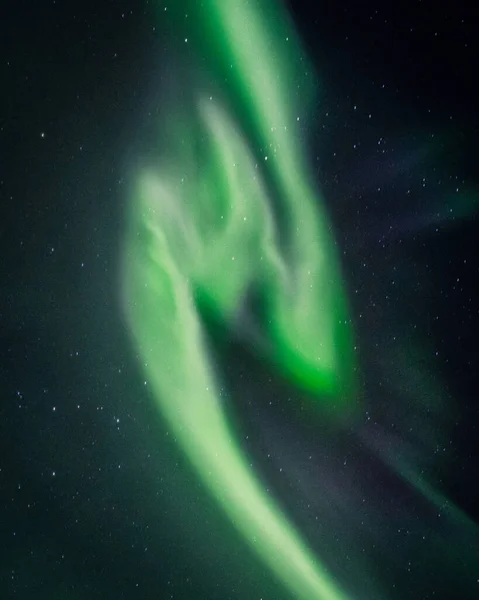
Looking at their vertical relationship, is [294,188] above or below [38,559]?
above

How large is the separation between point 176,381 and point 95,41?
0.23 meters

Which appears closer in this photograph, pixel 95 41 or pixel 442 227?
pixel 95 41

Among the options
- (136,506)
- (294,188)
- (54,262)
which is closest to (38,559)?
(136,506)

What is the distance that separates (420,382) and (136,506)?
24cm

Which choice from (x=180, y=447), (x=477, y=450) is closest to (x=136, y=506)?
(x=180, y=447)

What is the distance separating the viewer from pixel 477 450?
57 cm

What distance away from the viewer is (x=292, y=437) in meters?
0.52

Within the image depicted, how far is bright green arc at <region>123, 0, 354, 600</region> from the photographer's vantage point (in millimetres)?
478

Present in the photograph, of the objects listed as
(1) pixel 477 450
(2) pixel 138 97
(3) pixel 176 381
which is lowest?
(1) pixel 477 450

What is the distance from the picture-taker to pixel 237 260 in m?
0.50

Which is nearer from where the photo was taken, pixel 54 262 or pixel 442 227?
pixel 54 262

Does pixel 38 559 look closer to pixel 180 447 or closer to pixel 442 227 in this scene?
pixel 180 447

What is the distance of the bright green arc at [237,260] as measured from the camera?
0.48 meters

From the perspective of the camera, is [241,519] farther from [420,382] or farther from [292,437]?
[420,382]
